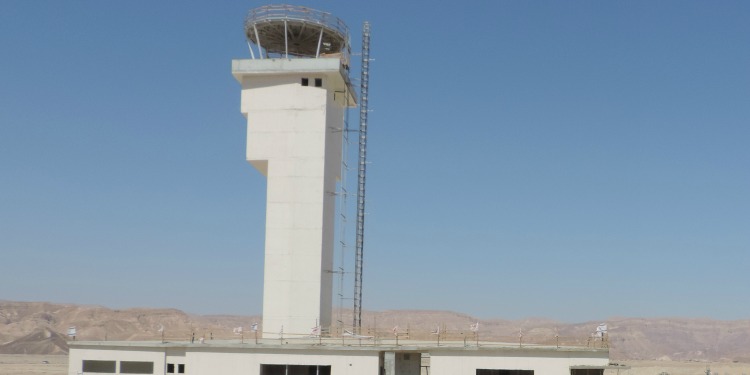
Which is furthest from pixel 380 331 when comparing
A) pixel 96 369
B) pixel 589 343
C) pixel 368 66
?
pixel 368 66

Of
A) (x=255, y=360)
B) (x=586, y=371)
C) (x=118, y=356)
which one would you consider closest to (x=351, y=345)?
(x=255, y=360)

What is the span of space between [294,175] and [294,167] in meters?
0.50

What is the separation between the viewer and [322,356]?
1681 inches

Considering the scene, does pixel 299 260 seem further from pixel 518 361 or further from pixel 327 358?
pixel 518 361

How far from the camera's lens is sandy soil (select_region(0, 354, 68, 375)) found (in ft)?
346

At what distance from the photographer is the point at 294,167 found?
2026 inches

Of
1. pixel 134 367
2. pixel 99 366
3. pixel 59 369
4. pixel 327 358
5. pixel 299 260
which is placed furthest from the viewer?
pixel 59 369

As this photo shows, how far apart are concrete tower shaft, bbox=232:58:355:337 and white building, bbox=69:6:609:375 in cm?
6

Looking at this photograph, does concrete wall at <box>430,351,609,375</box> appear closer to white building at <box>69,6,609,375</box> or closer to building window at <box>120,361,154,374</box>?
white building at <box>69,6,609,375</box>

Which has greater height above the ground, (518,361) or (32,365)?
(518,361)

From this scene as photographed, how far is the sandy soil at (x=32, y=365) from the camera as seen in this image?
106 meters

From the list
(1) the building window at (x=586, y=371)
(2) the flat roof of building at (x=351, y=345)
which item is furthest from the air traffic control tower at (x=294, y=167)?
(1) the building window at (x=586, y=371)

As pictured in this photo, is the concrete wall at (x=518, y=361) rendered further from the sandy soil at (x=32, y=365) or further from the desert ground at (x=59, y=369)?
the sandy soil at (x=32, y=365)

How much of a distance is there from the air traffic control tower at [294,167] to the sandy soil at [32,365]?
2523 inches
